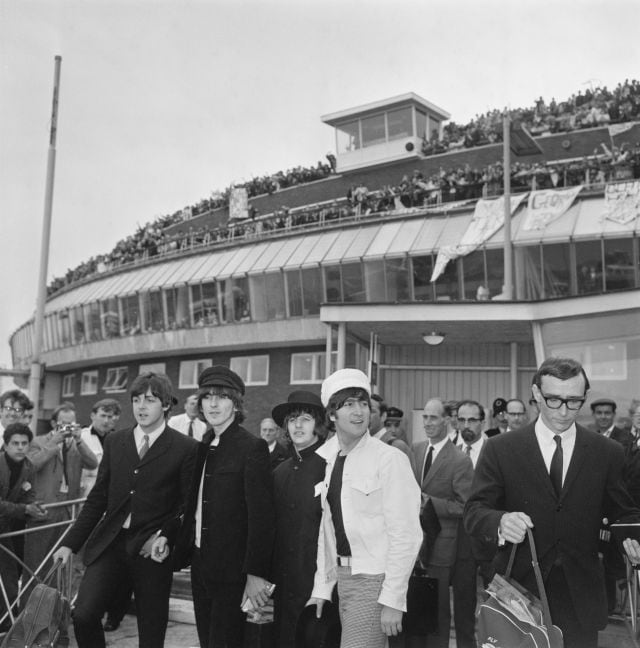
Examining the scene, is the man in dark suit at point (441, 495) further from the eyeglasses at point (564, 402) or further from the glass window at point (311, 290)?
the glass window at point (311, 290)

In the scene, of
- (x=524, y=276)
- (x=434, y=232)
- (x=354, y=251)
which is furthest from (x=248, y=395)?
(x=524, y=276)

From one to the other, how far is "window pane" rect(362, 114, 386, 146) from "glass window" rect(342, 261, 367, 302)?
16096mm

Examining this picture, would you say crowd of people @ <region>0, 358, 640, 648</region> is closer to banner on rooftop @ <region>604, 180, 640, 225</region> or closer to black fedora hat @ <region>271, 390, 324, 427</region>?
black fedora hat @ <region>271, 390, 324, 427</region>

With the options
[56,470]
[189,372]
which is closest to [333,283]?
[189,372]

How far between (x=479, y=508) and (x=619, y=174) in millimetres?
26529

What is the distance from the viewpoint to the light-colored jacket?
4.60 metres

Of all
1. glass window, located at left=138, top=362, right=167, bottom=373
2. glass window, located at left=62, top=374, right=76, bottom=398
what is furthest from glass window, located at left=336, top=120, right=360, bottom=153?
glass window, located at left=62, top=374, right=76, bottom=398

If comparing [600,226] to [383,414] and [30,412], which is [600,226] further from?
[30,412]

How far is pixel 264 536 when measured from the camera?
5.34m

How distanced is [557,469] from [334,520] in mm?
1368

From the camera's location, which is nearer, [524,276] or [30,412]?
[30,412]

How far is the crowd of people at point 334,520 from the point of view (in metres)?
4.21

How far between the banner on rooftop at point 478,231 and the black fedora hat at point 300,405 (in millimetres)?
23980

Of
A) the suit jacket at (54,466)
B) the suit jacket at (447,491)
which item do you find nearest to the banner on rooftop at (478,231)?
the suit jacket at (54,466)
